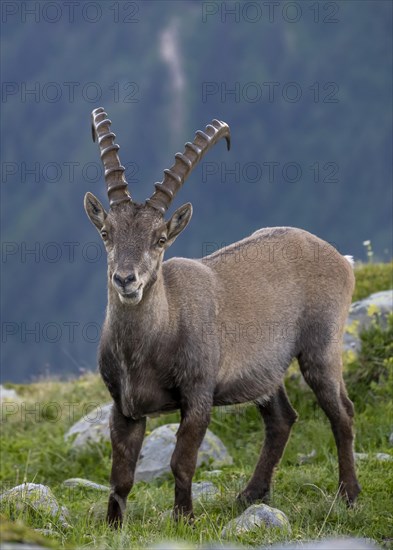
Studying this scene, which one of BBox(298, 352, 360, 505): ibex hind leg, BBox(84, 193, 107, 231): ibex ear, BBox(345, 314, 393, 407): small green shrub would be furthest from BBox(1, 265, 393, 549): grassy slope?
BBox(84, 193, 107, 231): ibex ear

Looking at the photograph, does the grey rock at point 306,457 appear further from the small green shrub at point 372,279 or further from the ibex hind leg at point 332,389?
the small green shrub at point 372,279

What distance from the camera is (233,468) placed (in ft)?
33.1

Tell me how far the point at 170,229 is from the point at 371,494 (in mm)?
3254

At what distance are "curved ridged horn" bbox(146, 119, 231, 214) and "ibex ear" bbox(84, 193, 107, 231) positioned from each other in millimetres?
439

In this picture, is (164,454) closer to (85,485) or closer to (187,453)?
(85,485)

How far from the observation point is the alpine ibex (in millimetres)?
7066

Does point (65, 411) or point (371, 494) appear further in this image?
point (65, 411)

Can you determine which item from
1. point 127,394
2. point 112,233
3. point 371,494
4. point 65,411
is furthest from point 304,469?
point 65,411

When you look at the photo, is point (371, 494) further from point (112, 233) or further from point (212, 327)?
point (112, 233)

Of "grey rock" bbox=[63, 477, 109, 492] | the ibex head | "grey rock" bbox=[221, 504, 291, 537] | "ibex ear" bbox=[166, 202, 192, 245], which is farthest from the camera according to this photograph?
"grey rock" bbox=[63, 477, 109, 492]

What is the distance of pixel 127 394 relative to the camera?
715 centimetres

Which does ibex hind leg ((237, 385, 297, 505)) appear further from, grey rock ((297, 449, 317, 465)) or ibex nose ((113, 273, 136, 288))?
ibex nose ((113, 273, 136, 288))

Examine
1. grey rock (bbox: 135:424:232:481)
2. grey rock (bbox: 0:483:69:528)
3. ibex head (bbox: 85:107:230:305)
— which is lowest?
grey rock (bbox: 0:483:69:528)

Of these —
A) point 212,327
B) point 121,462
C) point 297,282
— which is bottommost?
point 121,462
